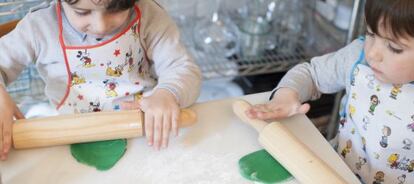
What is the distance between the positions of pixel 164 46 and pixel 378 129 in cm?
40

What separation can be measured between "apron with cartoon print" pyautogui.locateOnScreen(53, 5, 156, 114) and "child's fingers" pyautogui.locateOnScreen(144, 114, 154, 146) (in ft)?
0.69

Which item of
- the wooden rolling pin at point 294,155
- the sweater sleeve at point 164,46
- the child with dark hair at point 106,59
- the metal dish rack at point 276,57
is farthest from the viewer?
the metal dish rack at point 276,57

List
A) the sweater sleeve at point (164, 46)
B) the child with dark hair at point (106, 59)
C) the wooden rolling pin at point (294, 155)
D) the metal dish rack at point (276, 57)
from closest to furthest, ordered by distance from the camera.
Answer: the wooden rolling pin at point (294, 155) → the child with dark hair at point (106, 59) → the sweater sleeve at point (164, 46) → the metal dish rack at point (276, 57)

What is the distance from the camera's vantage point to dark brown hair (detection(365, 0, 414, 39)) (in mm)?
649

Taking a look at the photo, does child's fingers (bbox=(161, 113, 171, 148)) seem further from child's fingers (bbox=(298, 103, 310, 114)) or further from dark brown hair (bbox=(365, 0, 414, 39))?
dark brown hair (bbox=(365, 0, 414, 39))

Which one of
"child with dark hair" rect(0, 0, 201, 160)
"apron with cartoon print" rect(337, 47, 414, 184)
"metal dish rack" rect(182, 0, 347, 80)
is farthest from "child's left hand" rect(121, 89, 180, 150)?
"metal dish rack" rect(182, 0, 347, 80)

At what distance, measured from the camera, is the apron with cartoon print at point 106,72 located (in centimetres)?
A: 83

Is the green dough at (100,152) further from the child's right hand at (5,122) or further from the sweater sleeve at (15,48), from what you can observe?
the sweater sleeve at (15,48)

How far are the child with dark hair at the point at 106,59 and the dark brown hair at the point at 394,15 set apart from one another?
304 mm

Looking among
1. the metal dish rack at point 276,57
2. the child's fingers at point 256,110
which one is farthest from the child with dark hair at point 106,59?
the metal dish rack at point 276,57

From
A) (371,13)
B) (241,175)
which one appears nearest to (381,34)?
(371,13)

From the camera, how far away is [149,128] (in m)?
0.68

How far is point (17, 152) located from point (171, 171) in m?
0.22

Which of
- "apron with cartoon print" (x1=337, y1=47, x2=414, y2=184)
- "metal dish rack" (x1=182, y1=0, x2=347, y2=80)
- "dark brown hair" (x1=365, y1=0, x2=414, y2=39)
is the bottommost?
"metal dish rack" (x1=182, y1=0, x2=347, y2=80)
